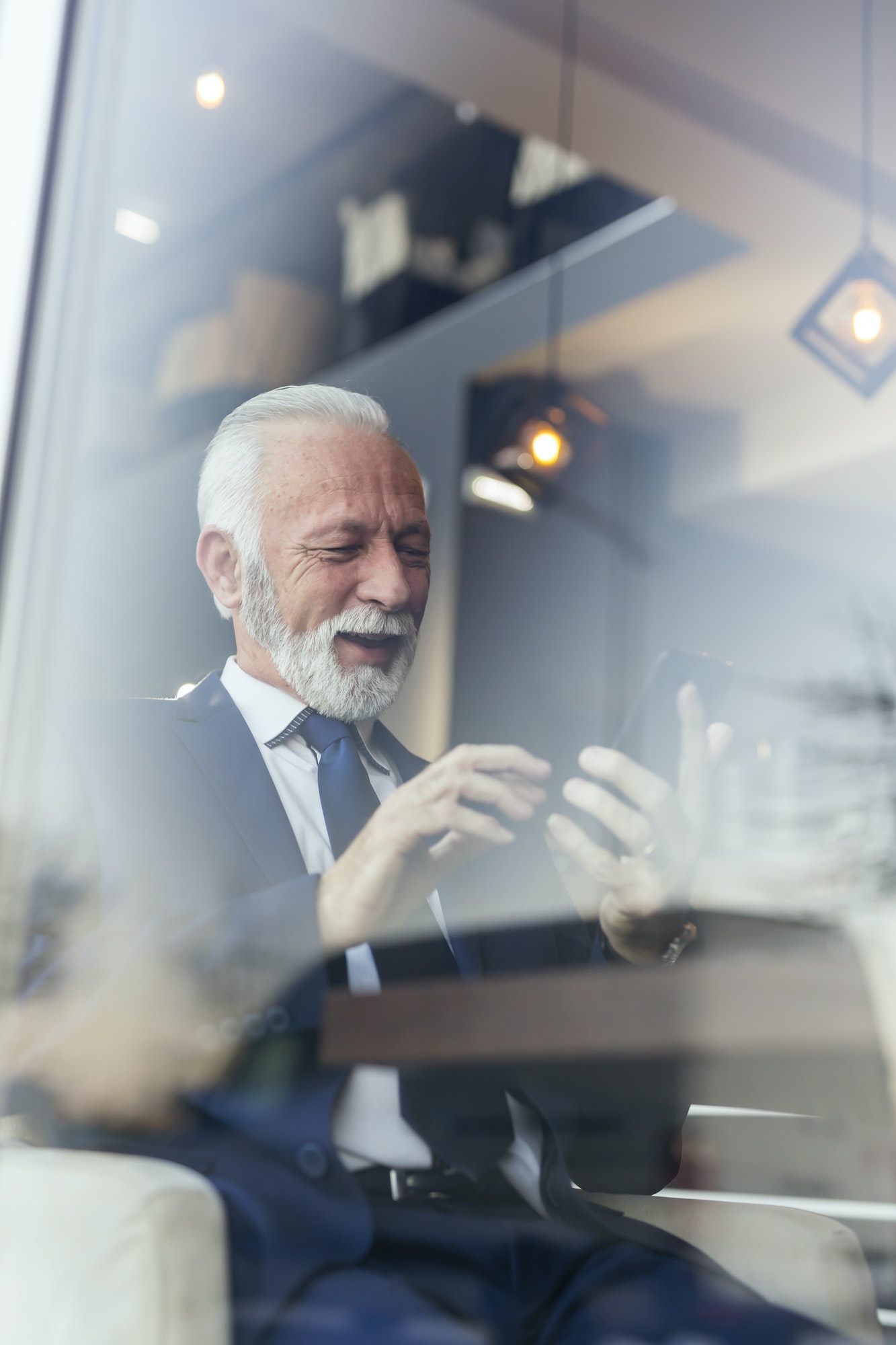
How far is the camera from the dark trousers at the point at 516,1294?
0.44 metres

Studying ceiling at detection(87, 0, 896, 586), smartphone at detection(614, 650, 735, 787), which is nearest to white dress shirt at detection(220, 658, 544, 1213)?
smartphone at detection(614, 650, 735, 787)

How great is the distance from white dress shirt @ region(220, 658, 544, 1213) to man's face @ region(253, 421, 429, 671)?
1.5 inches

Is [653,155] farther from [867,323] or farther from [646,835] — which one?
[646,835]

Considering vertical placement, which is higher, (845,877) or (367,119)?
(367,119)

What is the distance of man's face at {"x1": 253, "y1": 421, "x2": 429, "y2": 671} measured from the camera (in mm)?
461

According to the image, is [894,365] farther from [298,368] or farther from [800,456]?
[298,368]

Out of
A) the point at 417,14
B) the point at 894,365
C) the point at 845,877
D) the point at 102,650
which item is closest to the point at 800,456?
the point at 894,365

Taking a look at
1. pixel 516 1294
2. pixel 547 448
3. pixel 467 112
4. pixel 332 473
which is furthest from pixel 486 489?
pixel 547 448

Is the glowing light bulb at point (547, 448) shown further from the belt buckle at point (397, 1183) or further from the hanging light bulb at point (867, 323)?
the belt buckle at point (397, 1183)

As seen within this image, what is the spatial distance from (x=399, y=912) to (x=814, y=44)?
121cm

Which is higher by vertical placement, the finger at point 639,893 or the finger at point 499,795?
the finger at point 499,795

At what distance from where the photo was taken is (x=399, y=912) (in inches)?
17.8

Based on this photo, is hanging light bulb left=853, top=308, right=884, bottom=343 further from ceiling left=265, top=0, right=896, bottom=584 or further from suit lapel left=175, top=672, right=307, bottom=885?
suit lapel left=175, top=672, right=307, bottom=885

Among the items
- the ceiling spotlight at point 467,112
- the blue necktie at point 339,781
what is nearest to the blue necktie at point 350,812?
the blue necktie at point 339,781
